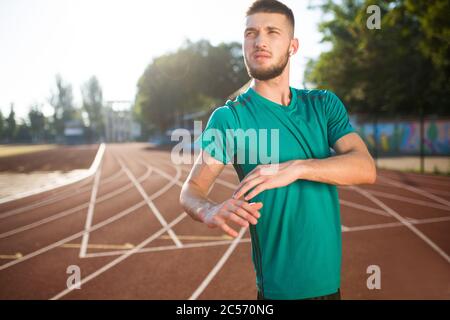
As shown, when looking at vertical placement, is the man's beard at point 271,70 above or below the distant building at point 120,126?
below

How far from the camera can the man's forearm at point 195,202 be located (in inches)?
48.8

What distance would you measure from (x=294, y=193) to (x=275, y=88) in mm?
432

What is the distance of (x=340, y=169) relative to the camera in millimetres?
1191

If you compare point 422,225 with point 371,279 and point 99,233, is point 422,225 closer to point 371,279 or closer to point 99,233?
point 371,279

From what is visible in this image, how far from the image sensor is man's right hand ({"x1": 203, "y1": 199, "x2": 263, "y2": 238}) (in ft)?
3.56

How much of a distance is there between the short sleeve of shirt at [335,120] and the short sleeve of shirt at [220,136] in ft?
1.28

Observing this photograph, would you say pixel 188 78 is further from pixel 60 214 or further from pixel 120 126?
pixel 120 126

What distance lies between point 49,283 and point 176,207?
5249 millimetres

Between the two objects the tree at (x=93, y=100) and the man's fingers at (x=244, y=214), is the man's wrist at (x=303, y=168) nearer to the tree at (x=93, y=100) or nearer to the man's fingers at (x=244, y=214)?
the man's fingers at (x=244, y=214)

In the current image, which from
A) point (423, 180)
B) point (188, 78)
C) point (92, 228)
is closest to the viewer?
point (92, 228)

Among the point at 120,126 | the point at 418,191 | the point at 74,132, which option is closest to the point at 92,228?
the point at 418,191

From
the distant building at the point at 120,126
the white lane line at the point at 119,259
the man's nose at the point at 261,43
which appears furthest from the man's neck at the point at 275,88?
A: the distant building at the point at 120,126

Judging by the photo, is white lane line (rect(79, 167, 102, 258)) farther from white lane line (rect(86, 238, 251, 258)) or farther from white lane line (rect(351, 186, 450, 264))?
white lane line (rect(351, 186, 450, 264))

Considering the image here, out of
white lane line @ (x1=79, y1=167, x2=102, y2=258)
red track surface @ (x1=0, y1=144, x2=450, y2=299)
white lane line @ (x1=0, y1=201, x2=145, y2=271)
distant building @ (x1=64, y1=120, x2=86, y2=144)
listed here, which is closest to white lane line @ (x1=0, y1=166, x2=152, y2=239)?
red track surface @ (x1=0, y1=144, x2=450, y2=299)
